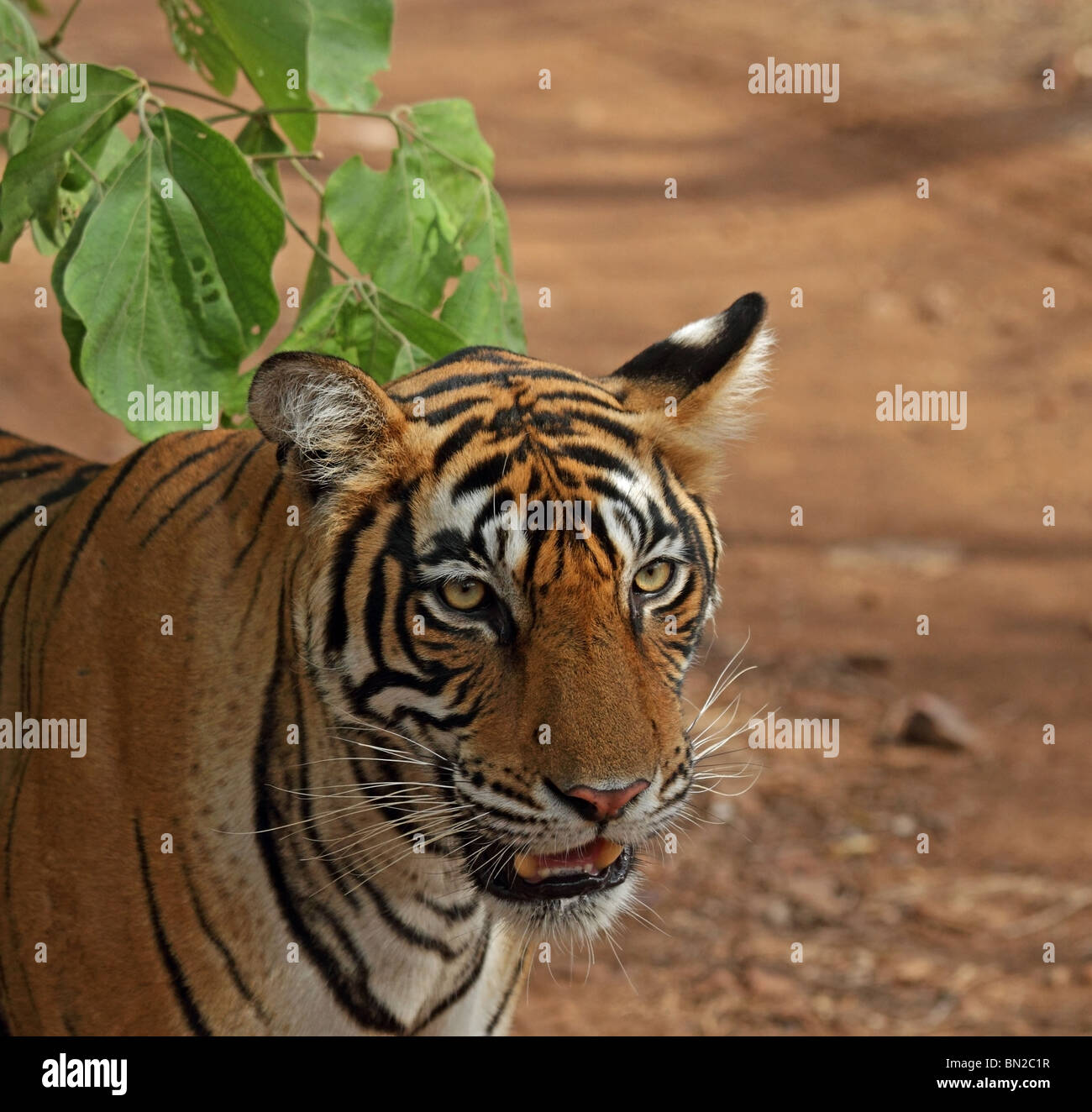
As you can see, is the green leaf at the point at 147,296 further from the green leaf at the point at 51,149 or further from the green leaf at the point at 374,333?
the green leaf at the point at 374,333

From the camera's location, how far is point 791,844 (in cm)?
555

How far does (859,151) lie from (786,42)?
285 centimetres

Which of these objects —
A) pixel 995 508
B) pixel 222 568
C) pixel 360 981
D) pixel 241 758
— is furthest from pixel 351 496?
pixel 995 508

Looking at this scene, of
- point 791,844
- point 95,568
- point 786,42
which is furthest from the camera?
point 786,42

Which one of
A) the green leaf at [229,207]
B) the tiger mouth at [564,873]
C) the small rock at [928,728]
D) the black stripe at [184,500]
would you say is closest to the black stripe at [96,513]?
the black stripe at [184,500]

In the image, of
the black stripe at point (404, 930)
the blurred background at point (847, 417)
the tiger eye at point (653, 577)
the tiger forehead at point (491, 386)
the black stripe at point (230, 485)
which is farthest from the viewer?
the blurred background at point (847, 417)

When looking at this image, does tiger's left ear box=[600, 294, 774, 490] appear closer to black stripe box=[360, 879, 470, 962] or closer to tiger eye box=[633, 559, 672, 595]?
tiger eye box=[633, 559, 672, 595]

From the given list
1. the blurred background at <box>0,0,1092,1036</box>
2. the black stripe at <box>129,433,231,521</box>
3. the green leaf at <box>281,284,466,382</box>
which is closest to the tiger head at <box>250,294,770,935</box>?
the green leaf at <box>281,284,466,382</box>

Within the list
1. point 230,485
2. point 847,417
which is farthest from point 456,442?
point 847,417

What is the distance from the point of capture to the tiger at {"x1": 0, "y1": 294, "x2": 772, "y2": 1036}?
2486 millimetres

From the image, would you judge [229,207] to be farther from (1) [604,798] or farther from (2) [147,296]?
(1) [604,798]

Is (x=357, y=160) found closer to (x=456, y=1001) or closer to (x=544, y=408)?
(x=544, y=408)

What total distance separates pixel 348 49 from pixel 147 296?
2.45 ft

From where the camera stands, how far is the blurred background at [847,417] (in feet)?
16.4
